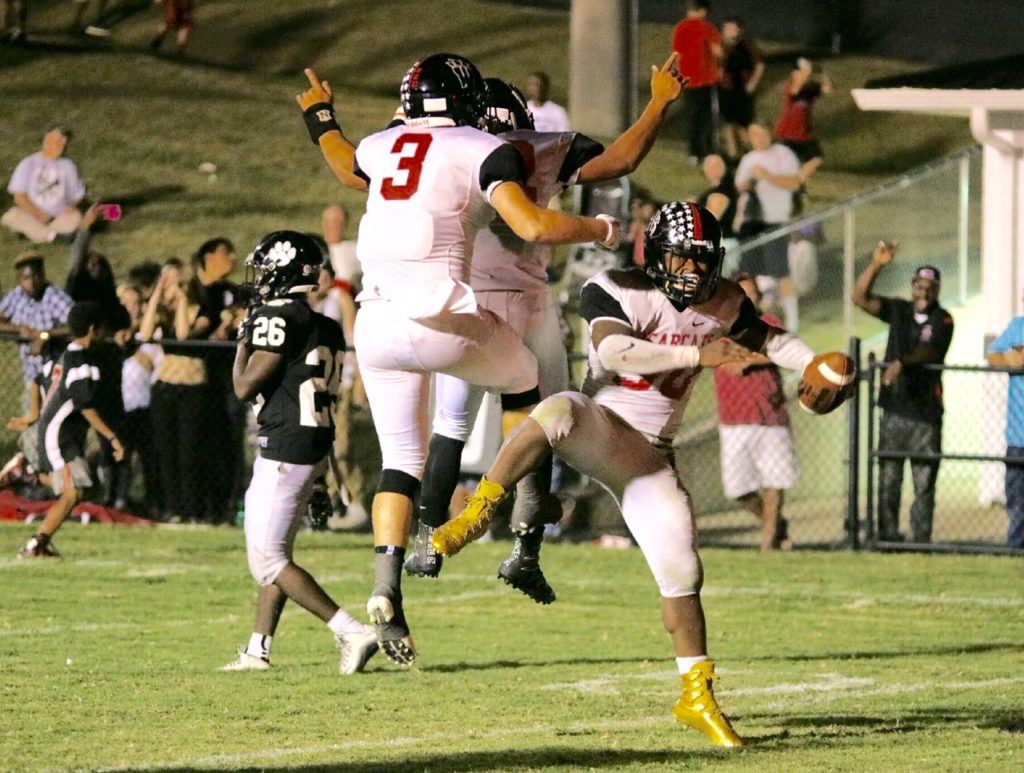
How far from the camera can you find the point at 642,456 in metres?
8.43

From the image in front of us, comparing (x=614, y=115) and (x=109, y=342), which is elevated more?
(x=614, y=115)

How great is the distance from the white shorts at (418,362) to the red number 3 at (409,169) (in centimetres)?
42

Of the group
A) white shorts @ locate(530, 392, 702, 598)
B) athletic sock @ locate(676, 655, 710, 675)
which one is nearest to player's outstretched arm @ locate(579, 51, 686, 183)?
white shorts @ locate(530, 392, 702, 598)

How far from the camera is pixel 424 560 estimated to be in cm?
834

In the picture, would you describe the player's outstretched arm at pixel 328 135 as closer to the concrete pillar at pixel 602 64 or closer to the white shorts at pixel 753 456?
the white shorts at pixel 753 456

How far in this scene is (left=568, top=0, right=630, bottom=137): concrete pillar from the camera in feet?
75.8

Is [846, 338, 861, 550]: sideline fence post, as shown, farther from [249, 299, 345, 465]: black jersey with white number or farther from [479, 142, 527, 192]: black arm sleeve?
[479, 142, 527, 192]: black arm sleeve

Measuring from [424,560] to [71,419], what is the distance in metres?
7.17

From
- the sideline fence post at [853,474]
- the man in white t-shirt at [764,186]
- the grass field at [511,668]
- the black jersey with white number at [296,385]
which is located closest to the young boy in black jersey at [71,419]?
the grass field at [511,668]

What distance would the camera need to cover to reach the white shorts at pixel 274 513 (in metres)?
10.4

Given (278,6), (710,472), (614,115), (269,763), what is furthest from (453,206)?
(278,6)

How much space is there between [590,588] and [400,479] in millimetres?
5655

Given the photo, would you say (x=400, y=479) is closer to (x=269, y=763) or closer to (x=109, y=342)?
(x=269, y=763)

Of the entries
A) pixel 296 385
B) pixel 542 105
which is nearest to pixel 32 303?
pixel 542 105
